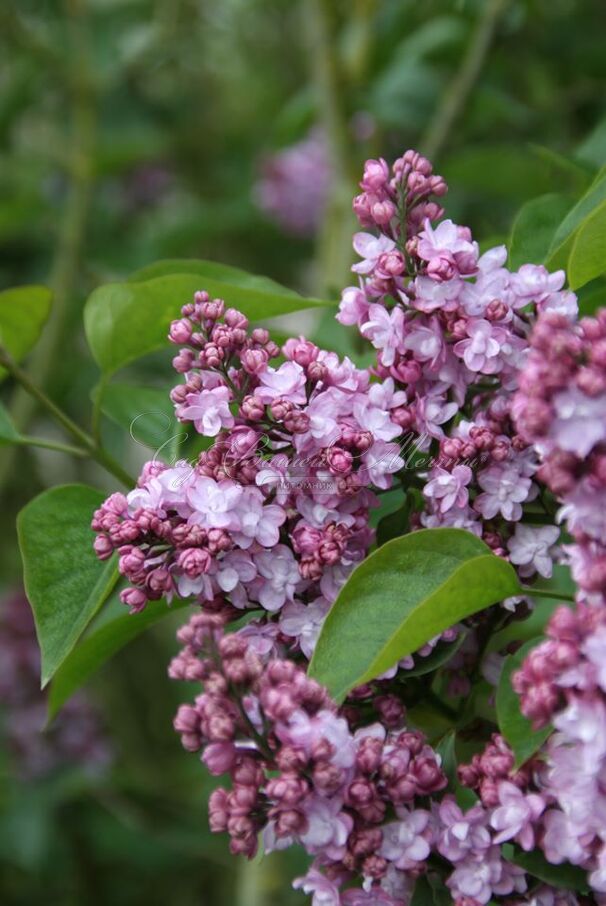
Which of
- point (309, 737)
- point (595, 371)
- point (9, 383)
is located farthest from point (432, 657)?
point (9, 383)

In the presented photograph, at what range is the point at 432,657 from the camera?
0.69 m

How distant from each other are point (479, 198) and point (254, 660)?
4.41 ft

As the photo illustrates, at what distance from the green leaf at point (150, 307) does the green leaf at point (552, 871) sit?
0.38 m

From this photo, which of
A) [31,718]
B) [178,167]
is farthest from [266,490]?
[178,167]

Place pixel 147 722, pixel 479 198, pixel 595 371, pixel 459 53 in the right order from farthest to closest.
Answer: pixel 147 722, pixel 479 198, pixel 459 53, pixel 595 371

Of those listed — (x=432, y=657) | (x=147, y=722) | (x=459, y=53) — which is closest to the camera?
(x=432, y=657)

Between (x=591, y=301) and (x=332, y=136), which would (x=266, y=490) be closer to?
(x=591, y=301)

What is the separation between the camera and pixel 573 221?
0.78m

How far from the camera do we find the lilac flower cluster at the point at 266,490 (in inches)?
26.5

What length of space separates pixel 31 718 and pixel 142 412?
3.71 feet

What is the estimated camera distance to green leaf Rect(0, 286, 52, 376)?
99cm

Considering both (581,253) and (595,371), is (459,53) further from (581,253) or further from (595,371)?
(595,371)

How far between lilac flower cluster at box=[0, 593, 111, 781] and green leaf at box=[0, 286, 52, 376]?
102cm

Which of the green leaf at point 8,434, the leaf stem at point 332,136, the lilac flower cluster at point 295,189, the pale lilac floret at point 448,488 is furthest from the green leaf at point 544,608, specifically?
the lilac flower cluster at point 295,189
